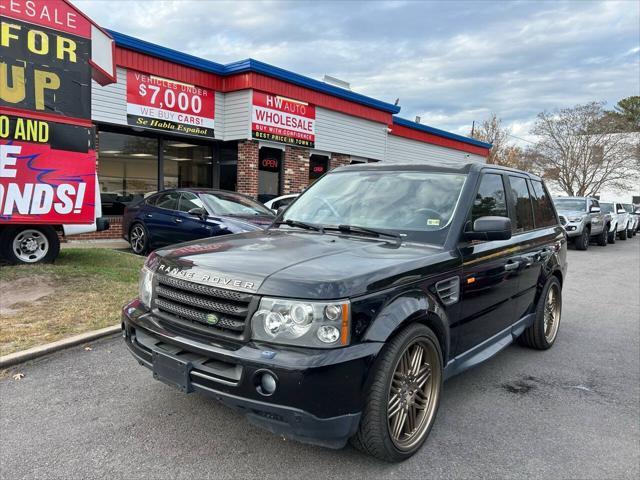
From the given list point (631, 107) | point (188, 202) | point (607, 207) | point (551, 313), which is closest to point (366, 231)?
point (551, 313)

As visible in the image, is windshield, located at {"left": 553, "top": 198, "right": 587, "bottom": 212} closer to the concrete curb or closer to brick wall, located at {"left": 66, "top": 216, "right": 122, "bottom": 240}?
brick wall, located at {"left": 66, "top": 216, "right": 122, "bottom": 240}

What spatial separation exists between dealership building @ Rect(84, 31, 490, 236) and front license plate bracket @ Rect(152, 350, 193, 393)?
10360mm

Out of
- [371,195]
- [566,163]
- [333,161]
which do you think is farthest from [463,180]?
[566,163]

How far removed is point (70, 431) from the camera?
301 centimetres

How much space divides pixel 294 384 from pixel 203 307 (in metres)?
0.71

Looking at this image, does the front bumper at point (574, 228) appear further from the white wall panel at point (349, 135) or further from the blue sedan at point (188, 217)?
the blue sedan at point (188, 217)

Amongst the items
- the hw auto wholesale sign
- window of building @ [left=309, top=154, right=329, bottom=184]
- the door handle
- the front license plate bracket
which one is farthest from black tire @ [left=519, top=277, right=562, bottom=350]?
window of building @ [left=309, top=154, right=329, bottom=184]

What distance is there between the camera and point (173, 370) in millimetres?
2625

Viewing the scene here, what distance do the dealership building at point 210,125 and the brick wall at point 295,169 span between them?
0.03 meters

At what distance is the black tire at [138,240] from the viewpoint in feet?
32.1

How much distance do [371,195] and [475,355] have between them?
143 cm

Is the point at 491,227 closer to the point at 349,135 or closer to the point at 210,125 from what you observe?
the point at 210,125

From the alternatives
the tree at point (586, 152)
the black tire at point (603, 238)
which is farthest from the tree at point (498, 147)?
the black tire at point (603, 238)

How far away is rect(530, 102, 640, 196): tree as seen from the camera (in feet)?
113
